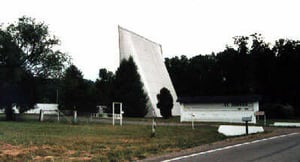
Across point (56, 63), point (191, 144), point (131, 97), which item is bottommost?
point (191, 144)

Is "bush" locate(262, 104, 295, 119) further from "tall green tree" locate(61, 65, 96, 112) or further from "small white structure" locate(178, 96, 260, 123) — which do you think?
"tall green tree" locate(61, 65, 96, 112)

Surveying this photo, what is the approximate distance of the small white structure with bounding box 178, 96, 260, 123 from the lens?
3641 cm

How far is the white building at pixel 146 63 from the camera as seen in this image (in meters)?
49.9

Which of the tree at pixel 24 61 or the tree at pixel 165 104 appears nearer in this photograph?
the tree at pixel 24 61

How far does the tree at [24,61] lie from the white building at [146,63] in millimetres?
16532

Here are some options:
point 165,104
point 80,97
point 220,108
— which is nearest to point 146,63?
point 80,97

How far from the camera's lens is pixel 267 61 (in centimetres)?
5831

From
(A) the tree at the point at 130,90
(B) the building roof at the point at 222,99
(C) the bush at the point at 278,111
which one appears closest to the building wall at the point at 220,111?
(B) the building roof at the point at 222,99

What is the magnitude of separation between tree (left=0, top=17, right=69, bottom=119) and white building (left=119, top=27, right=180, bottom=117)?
16.5 m

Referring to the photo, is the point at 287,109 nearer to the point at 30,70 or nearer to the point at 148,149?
the point at 30,70

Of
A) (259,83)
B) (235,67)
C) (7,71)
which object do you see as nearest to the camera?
(7,71)

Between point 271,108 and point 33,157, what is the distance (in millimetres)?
40350

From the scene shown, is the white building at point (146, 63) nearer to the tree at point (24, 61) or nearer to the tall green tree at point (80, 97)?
the tall green tree at point (80, 97)

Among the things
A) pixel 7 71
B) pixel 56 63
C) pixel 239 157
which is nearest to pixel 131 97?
pixel 56 63
